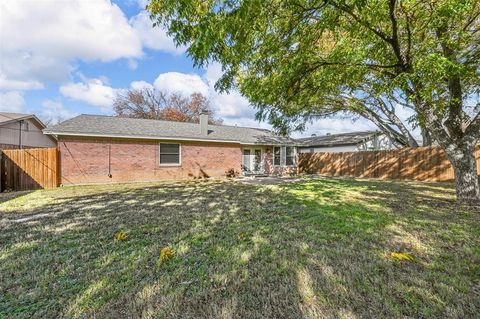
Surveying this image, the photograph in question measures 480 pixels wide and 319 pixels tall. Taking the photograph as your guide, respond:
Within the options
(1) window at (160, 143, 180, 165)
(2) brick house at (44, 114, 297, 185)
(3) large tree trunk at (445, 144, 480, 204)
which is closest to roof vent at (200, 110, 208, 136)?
(2) brick house at (44, 114, 297, 185)

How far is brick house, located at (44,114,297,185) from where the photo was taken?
→ 12.4m

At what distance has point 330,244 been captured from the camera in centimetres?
373

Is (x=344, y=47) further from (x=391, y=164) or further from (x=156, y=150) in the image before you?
(x=391, y=164)

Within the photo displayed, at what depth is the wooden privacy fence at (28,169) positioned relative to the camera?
10680 millimetres

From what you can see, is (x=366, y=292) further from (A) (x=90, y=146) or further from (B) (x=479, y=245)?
(A) (x=90, y=146)

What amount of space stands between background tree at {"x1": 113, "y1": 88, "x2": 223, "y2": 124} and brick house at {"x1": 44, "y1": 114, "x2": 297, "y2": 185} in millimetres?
17223

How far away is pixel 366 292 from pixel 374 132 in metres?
24.0

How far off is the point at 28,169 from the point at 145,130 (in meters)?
5.69

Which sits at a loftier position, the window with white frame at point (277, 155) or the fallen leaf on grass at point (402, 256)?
the window with white frame at point (277, 155)

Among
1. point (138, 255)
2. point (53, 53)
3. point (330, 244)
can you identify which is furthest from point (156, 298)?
point (53, 53)

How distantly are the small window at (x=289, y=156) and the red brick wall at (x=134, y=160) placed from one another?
4833 mm

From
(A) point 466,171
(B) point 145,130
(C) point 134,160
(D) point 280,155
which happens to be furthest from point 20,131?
(A) point 466,171

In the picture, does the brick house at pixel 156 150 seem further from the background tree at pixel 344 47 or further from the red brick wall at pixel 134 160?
the background tree at pixel 344 47

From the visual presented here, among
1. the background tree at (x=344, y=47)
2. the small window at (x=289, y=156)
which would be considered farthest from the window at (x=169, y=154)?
the small window at (x=289, y=156)
